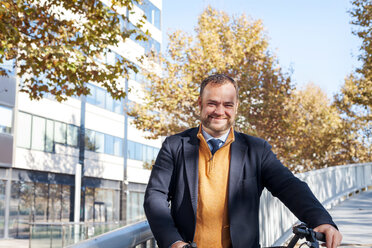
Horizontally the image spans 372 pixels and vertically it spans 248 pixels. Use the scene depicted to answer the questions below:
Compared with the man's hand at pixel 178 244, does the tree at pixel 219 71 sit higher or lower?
higher

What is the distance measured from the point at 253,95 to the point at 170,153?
80.9 ft

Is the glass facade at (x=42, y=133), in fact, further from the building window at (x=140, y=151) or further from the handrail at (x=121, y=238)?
the handrail at (x=121, y=238)

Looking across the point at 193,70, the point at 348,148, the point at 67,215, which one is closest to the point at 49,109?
the point at 67,215

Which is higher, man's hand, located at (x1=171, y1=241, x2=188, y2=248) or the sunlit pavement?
man's hand, located at (x1=171, y1=241, x2=188, y2=248)

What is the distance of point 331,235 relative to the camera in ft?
6.77

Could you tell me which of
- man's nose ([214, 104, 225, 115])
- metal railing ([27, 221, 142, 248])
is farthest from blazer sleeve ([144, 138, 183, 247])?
metal railing ([27, 221, 142, 248])

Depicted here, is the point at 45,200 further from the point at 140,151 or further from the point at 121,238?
the point at 121,238

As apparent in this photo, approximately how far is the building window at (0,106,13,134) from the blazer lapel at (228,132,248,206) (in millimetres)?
25232

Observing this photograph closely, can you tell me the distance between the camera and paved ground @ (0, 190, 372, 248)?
945cm

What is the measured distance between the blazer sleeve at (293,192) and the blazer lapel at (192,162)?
0.32 metres

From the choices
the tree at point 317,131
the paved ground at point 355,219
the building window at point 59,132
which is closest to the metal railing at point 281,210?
the paved ground at point 355,219

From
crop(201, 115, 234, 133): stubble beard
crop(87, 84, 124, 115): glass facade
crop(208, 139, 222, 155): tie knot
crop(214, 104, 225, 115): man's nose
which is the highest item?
crop(87, 84, 124, 115): glass facade

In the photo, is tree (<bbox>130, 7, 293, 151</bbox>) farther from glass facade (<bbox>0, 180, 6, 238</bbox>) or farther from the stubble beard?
the stubble beard

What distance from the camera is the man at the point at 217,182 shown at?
2375 mm
